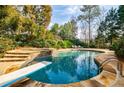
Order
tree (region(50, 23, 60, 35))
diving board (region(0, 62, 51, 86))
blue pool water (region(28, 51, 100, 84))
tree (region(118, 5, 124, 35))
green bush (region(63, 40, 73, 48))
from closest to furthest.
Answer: diving board (region(0, 62, 51, 86)) → blue pool water (region(28, 51, 100, 84)) → tree (region(118, 5, 124, 35)) → tree (region(50, 23, 60, 35)) → green bush (region(63, 40, 73, 48))

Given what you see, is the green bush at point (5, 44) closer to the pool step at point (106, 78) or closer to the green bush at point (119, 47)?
the pool step at point (106, 78)

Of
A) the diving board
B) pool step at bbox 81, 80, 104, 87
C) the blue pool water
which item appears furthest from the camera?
the blue pool water

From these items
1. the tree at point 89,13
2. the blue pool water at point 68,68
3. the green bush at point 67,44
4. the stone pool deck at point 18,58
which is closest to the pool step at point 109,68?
the blue pool water at point 68,68

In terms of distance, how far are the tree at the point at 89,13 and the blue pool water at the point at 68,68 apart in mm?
623

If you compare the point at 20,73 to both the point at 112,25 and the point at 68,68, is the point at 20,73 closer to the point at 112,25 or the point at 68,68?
the point at 68,68

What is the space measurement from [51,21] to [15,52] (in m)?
1.21

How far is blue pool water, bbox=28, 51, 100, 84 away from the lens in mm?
4855

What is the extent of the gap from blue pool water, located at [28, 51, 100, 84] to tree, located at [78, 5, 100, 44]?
2.04 feet

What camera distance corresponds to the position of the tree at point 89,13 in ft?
16.5

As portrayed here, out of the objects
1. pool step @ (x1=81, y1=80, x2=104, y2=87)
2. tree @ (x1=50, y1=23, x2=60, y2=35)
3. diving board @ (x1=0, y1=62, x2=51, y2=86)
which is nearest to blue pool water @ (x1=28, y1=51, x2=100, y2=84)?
diving board @ (x1=0, y1=62, x2=51, y2=86)

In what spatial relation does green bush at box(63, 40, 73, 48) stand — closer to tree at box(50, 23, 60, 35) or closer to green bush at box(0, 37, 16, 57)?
tree at box(50, 23, 60, 35)

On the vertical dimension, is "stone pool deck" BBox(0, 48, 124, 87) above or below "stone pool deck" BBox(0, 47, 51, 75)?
below
